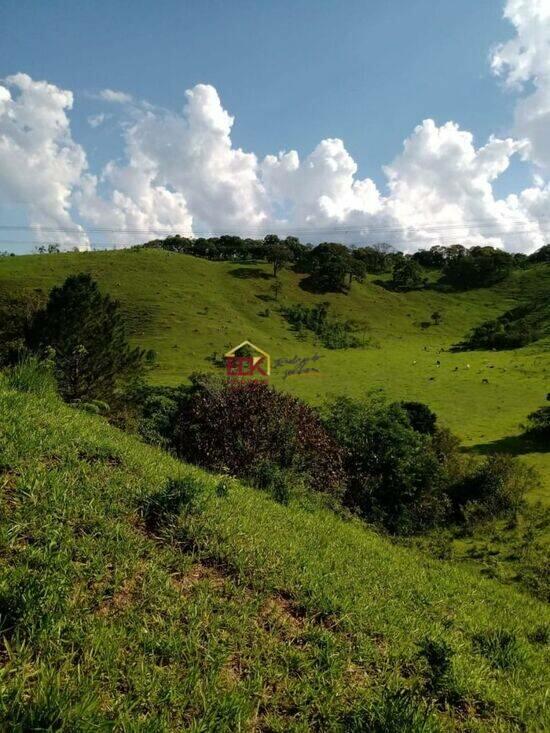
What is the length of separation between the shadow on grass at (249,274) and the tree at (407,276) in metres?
36.0

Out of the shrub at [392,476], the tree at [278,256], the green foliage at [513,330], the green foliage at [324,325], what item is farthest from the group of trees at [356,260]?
the shrub at [392,476]

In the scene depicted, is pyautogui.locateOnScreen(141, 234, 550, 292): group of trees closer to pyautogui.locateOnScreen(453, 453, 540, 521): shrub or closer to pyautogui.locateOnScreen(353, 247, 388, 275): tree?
pyautogui.locateOnScreen(353, 247, 388, 275): tree

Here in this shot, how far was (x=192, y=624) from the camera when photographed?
3990mm

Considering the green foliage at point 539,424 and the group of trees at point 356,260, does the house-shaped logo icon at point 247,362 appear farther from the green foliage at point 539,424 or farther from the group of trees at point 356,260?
the group of trees at point 356,260

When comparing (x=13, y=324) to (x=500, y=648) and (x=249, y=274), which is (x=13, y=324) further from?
(x=249, y=274)

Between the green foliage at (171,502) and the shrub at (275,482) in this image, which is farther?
the shrub at (275,482)

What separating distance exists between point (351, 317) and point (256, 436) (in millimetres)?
79703

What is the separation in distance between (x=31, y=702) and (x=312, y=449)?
57.4 ft

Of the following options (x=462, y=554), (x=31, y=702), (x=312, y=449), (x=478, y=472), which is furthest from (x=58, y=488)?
(x=478, y=472)

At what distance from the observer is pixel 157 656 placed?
355 centimetres

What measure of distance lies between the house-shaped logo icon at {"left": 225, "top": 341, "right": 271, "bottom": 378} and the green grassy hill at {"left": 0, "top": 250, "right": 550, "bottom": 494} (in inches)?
84.1

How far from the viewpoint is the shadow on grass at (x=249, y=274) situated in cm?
10488

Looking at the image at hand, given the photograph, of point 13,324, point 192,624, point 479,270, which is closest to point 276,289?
point 479,270

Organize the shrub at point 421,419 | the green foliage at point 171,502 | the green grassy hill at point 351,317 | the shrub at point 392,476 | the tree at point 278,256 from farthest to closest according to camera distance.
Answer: the tree at point 278,256 → the green grassy hill at point 351,317 → the shrub at point 421,419 → the shrub at point 392,476 → the green foliage at point 171,502
